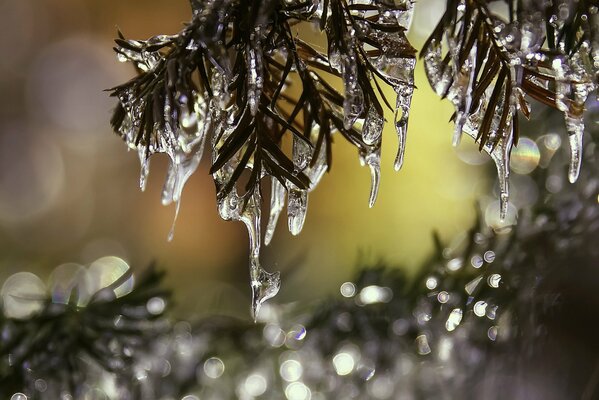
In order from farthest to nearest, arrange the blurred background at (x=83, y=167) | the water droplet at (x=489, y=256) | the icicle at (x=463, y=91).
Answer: the blurred background at (x=83, y=167) < the water droplet at (x=489, y=256) < the icicle at (x=463, y=91)

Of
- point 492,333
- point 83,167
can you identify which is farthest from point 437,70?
point 83,167

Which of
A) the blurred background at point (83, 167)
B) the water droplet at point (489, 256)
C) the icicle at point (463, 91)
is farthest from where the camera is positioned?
the blurred background at point (83, 167)

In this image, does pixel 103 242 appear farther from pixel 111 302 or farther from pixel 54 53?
pixel 111 302

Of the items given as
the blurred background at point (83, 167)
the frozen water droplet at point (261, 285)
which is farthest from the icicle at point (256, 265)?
the blurred background at point (83, 167)

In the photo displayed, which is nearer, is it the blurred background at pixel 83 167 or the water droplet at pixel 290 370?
the water droplet at pixel 290 370

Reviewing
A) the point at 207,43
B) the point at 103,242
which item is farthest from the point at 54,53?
the point at 207,43

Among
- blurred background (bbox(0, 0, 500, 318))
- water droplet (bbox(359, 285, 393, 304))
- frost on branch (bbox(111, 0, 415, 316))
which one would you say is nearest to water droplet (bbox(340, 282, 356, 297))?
water droplet (bbox(359, 285, 393, 304))

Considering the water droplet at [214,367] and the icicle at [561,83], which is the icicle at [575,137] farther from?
the water droplet at [214,367]

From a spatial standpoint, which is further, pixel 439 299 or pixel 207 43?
pixel 439 299
